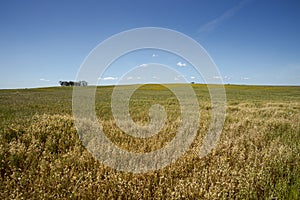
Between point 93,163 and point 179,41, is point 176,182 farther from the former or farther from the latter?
point 179,41

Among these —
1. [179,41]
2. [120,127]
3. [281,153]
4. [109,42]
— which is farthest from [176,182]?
[179,41]

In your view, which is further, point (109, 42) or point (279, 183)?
point (109, 42)

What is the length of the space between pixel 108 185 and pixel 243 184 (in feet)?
7.31

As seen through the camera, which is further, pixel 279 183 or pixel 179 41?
pixel 179 41

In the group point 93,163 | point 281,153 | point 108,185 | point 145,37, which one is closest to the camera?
point 108,185

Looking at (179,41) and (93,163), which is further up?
(179,41)

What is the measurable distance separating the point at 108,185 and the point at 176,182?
1129mm

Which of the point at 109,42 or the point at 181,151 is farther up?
Answer: the point at 109,42

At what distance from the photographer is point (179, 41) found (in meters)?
7.86

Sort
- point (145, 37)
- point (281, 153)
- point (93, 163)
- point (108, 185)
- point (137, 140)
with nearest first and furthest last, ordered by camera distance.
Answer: point (108, 185)
point (93, 163)
point (281, 153)
point (137, 140)
point (145, 37)

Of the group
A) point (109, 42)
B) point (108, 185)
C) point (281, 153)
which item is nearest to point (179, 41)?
point (109, 42)

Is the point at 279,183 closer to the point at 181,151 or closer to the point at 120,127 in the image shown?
the point at 181,151

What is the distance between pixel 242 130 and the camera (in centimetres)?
768

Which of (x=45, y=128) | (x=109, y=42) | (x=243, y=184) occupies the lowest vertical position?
(x=243, y=184)
